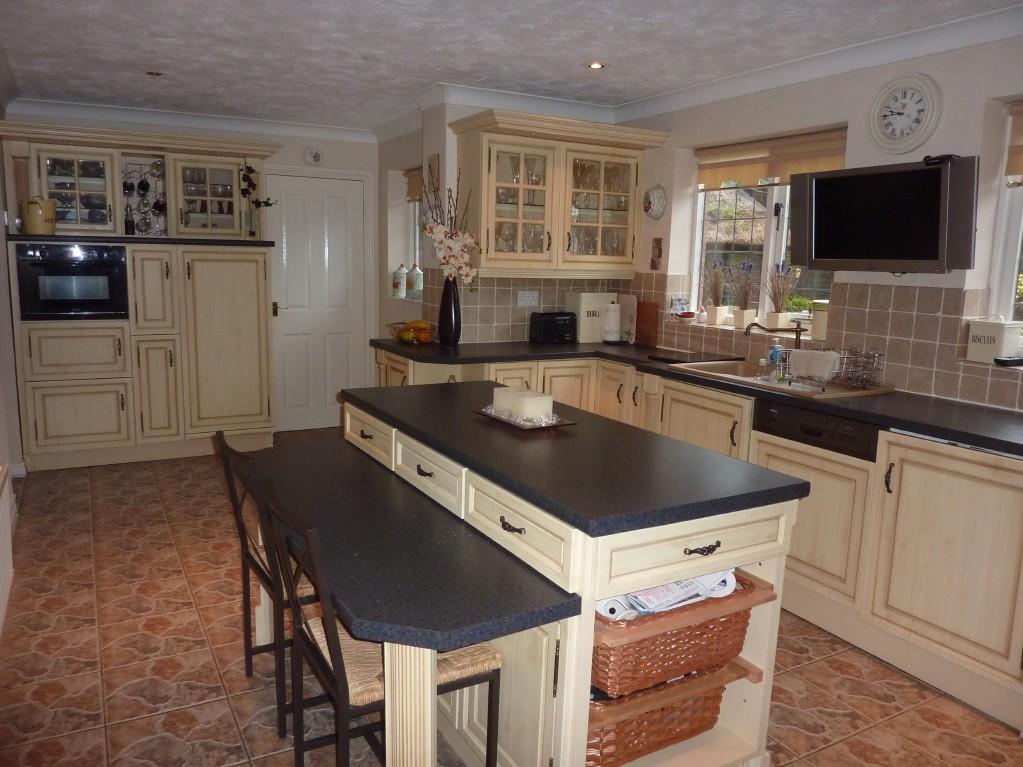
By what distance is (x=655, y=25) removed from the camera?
3.20 m

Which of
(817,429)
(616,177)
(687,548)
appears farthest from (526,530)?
(616,177)

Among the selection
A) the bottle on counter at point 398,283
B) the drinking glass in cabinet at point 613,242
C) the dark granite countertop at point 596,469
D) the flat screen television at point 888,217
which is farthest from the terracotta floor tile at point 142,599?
the flat screen television at point 888,217

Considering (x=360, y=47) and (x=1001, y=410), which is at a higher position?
(x=360, y=47)

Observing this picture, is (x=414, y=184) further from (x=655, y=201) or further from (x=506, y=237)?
(x=655, y=201)

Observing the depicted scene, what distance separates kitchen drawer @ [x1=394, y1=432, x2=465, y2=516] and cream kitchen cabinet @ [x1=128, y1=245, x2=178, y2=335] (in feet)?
10.9

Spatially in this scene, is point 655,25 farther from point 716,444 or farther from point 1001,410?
point 1001,410

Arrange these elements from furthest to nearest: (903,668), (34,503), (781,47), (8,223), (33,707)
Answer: (8,223) → (34,503) → (781,47) → (903,668) → (33,707)

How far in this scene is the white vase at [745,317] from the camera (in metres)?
4.27

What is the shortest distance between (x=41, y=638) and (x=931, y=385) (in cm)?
369

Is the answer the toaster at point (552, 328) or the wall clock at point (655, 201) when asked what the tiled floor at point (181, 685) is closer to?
the toaster at point (552, 328)

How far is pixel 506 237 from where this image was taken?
14.8 feet

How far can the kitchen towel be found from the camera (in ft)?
10.7

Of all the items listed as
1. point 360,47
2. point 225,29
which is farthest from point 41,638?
point 360,47

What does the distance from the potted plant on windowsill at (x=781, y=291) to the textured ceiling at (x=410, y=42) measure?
1.05m
